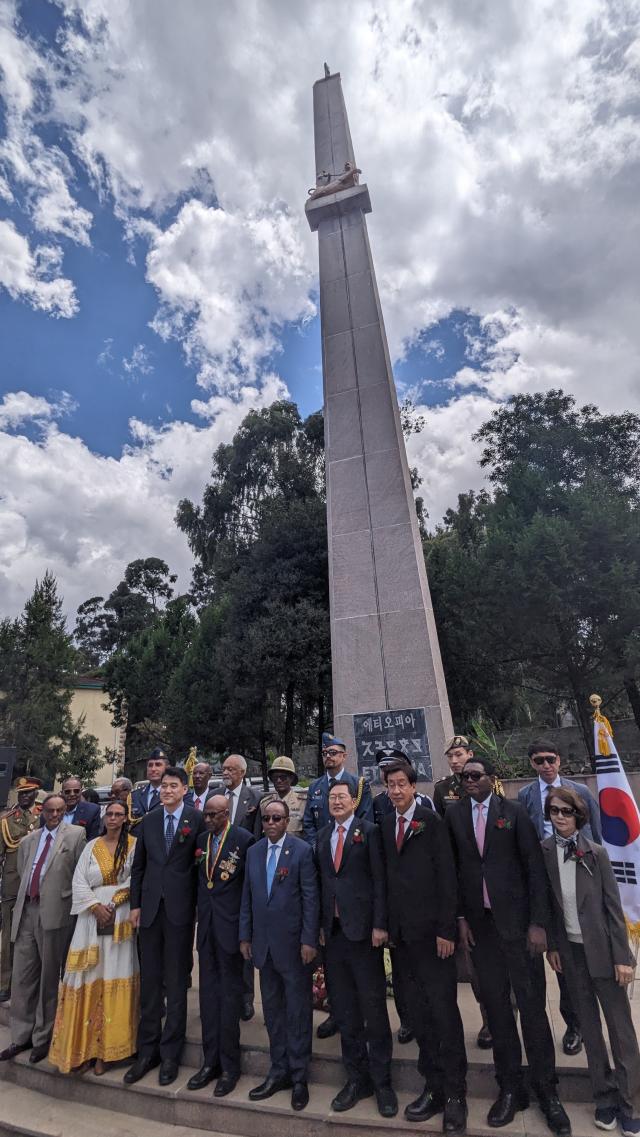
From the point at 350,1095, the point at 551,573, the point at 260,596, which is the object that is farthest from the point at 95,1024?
the point at 260,596

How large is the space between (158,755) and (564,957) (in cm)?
364

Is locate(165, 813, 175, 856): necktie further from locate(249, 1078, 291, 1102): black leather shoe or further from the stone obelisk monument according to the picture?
the stone obelisk monument

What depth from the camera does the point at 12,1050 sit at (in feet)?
13.4

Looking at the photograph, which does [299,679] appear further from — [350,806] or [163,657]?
[350,806]

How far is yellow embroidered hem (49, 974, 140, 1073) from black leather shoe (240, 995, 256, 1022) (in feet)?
2.48

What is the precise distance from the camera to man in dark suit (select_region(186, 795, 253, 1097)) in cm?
344

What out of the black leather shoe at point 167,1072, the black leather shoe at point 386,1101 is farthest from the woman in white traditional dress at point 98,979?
the black leather shoe at point 386,1101

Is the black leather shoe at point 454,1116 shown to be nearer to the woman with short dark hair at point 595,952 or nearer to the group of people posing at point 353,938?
the group of people posing at point 353,938

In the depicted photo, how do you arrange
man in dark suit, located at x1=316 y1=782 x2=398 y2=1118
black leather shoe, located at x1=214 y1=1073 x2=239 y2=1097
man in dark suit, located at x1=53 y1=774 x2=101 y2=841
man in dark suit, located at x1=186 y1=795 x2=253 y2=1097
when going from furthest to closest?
man in dark suit, located at x1=53 y1=774 x2=101 y2=841
man in dark suit, located at x1=186 y1=795 x2=253 y2=1097
black leather shoe, located at x1=214 y1=1073 x2=239 y2=1097
man in dark suit, located at x1=316 y1=782 x2=398 y2=1118

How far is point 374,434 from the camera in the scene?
902cm

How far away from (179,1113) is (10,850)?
2.78 metres

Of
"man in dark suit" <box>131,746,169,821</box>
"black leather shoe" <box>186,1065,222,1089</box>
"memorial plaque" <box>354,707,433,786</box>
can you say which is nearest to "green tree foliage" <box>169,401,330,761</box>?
"memorial plaque" <box>354,707,433,786</box>

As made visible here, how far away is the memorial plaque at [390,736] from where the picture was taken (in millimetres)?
7020

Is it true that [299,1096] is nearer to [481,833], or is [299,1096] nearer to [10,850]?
[481,833]
